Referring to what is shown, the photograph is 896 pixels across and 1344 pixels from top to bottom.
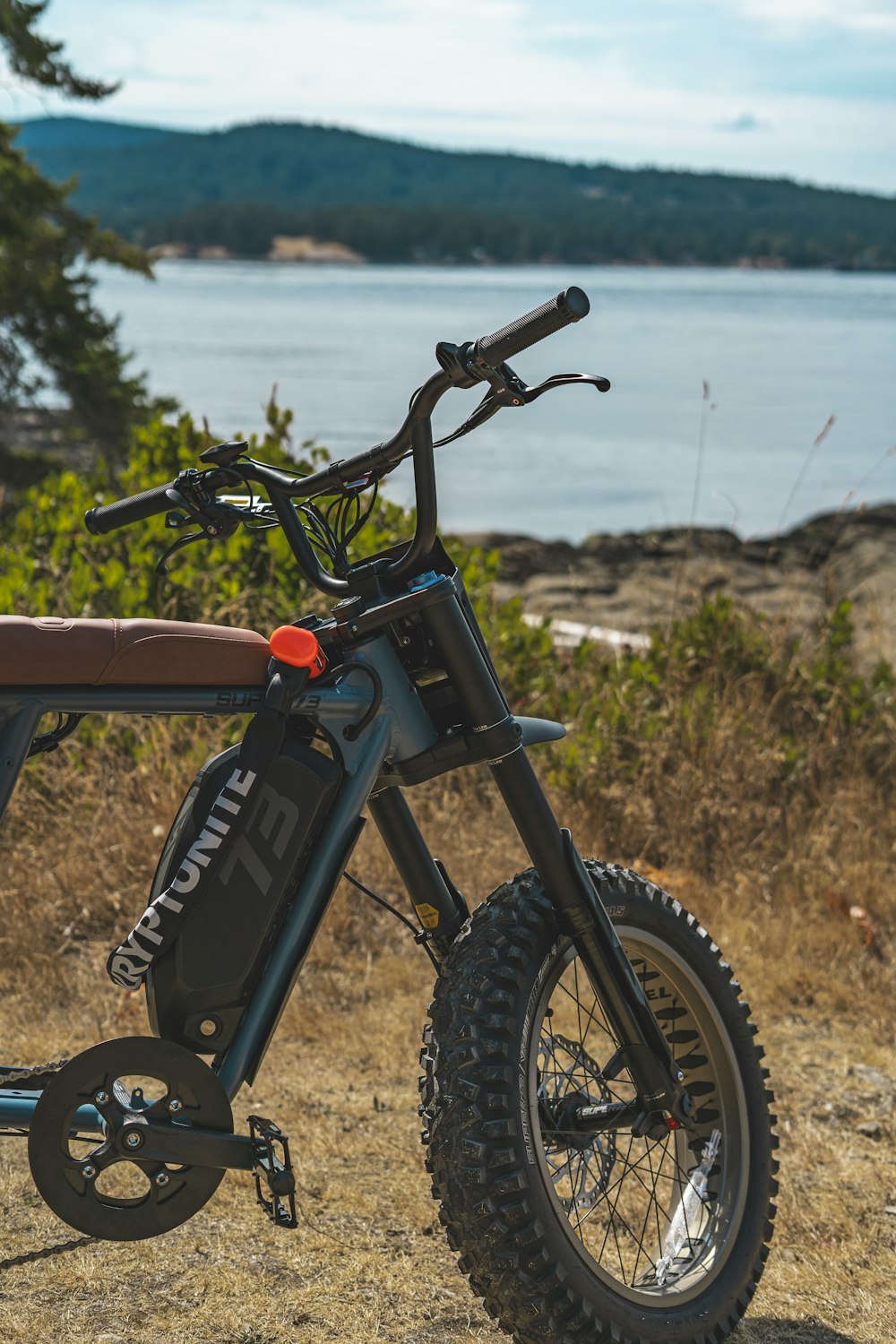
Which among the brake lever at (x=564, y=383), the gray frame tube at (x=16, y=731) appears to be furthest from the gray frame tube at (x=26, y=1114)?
the brake lever at (x=564, y=383)

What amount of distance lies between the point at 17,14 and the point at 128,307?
4627 cm

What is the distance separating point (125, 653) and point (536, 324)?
884 mm

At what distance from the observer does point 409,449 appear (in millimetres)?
2420

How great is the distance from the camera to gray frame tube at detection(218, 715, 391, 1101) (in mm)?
2469

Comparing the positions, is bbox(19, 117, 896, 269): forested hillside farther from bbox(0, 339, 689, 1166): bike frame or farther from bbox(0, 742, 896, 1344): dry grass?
bbox(0, 339, 689, 1166): bike frame

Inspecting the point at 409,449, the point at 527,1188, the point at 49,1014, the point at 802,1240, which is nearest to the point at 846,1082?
the point at 802,1240

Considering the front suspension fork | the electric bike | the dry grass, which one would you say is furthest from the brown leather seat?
the dry grass

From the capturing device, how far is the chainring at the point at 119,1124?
2387 millimetres

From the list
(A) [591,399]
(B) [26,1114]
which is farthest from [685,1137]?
(A) [591,399]

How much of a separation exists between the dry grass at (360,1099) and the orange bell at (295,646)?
1.41 meters

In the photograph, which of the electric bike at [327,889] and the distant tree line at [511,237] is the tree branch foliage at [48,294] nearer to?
the electric bike at [327,889]

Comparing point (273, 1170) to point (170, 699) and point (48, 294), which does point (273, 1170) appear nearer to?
point (170, 699)

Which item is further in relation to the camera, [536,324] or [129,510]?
[129,510]

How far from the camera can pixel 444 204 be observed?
13038cm
